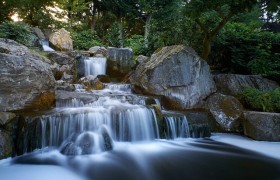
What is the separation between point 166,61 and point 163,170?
429cm

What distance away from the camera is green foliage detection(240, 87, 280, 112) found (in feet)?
25.1

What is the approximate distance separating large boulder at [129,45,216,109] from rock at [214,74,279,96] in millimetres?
418

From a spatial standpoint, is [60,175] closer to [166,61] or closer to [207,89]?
[166,61]

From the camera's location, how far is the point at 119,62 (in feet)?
40.2

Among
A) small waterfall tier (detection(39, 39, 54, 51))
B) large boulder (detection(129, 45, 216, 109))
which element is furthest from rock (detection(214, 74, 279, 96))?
small waterfall tier (detection(39, 39, 54, 51))

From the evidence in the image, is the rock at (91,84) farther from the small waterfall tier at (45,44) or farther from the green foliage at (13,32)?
the small waterfall tier at (45,44)

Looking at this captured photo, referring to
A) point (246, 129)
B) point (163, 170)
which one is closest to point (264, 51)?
point (246, 129)

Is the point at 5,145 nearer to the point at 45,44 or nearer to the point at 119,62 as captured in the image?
the point at 119,62

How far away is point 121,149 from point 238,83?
195 inches

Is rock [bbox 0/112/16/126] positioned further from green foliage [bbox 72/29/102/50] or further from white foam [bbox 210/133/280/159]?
green foliage [bbox 72/29/102/50]

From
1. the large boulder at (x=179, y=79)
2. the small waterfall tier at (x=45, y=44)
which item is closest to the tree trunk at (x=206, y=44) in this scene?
the large boulder at (x=179, y=79)

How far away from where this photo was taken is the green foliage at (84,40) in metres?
17.8

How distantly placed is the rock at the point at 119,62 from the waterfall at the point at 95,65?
29cm

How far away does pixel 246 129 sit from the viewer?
24.2 feet
